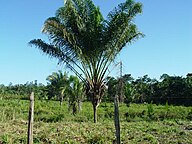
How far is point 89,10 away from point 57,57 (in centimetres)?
299

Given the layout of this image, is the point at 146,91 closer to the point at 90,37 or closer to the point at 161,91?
the point at 161,91

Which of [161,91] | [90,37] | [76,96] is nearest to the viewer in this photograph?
[90,37]

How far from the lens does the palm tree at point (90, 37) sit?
51.1 ft

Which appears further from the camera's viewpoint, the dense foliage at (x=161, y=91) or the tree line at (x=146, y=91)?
the dense foliage at (x=161, y=91)

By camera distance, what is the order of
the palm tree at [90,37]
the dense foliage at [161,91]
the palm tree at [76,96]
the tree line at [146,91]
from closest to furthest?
the palm tree at [90,37]
the palm tree at [76,96]
the tree line at [146,91]
the dense foliage at [161,91]

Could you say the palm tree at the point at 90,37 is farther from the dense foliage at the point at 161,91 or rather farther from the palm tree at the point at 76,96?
the dense foliage at the point at 161,91

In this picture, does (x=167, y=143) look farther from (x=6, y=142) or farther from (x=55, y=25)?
(x=55, y=25)

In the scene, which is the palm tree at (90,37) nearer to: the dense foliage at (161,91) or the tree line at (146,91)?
the tree line at (146,91)

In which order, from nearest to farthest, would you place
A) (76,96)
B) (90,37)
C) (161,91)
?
(90,37)
(76,96)
(161,91)

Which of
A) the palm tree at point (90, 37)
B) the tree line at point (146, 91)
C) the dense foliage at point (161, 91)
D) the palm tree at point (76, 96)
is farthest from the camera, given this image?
the dense foliage at point (161, 91)

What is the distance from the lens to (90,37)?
1562 centimetres

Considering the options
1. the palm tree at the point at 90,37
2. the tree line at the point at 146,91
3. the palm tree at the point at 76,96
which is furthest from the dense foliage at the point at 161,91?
the palm tree at the point at 90,37

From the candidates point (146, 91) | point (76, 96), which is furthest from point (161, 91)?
point (76, 96)

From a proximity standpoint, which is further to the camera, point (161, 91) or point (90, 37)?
point (161, 91)
